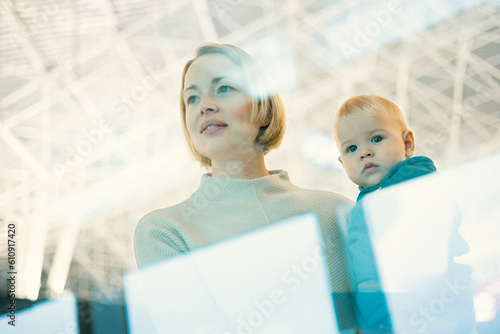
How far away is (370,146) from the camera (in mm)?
2281

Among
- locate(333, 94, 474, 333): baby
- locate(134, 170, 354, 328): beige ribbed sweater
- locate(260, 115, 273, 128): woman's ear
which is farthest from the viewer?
locate(260, 115, 273, 128): woman's ear

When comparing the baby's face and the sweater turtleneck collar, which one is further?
the sweater turtleneck collar

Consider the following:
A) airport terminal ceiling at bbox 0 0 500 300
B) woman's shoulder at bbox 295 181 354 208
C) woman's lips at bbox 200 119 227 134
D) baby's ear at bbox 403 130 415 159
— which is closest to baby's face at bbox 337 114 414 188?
baby's ear at bbox 403 130 415 159

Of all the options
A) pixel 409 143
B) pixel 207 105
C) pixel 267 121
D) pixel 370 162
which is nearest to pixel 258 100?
pixel 267 121

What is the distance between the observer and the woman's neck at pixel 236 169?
2537 millimetres

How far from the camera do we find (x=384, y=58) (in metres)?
13.9

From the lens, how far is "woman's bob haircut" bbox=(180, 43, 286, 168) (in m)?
2.56

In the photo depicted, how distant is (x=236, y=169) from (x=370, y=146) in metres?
0.71

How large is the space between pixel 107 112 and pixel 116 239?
981 centimetres

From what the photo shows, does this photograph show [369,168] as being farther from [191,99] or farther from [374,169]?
[191,99]

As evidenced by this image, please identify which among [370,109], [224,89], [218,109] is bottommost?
[370,109]

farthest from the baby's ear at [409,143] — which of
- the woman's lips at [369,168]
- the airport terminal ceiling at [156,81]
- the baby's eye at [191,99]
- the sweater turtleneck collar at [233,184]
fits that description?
the airport terminal ceiling at [156,81]

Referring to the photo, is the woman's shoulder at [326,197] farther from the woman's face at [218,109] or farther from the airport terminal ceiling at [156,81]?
the airport terminal ceiling at [156,81]

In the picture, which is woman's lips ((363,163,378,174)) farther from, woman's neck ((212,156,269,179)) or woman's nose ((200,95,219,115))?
woman's nose ((200,95,219,115))
